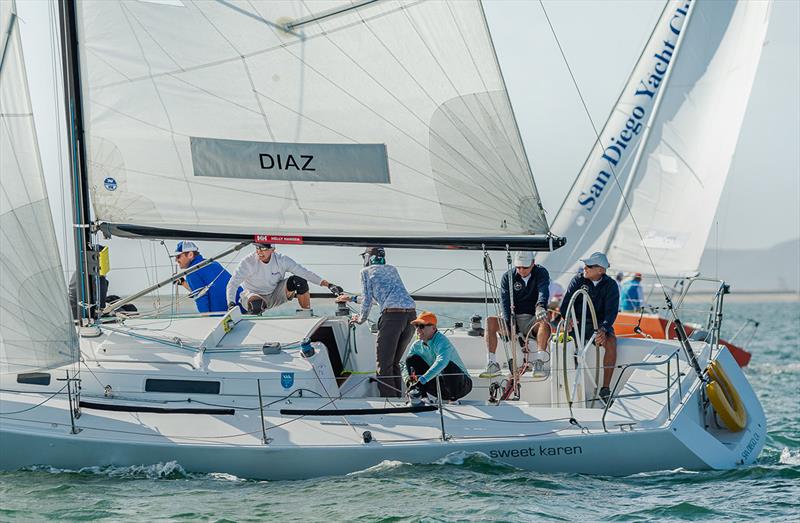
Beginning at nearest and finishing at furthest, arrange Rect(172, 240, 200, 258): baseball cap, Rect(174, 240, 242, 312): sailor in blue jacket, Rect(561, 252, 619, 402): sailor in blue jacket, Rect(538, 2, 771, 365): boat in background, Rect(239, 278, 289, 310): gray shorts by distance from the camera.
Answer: Rect(561, 252, 619, 402): sailor in blue jacket, Rect(239, 278, 289, 310): gray shorts, Rect(172, 240, 200, 258): baseball cap, Rect(174, 240, 242, 312): sailor in blue jacket, Rect(538, 2, 771, 365): boat in background

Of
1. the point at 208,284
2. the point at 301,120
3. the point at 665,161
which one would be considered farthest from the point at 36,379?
the point at 665,161

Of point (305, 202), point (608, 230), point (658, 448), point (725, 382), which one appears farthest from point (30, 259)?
point (608, 230)

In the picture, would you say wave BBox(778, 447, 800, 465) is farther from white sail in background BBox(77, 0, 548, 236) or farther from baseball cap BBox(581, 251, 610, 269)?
white sail in background BBox(77, 0, 548, 236)

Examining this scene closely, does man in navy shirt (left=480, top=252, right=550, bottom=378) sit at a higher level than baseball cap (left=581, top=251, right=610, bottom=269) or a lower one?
lower

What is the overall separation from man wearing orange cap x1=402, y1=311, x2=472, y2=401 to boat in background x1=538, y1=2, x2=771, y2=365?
34.8ft

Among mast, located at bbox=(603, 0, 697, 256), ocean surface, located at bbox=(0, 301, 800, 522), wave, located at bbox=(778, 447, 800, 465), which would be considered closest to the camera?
ocean surface, located at bbox=(0, 301, 800, 522)

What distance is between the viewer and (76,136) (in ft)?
31.8

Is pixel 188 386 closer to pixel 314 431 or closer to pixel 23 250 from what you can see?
pixel 314 431

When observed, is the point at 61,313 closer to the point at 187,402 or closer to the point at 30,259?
the point at 30,259

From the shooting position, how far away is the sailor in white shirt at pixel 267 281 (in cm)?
1079

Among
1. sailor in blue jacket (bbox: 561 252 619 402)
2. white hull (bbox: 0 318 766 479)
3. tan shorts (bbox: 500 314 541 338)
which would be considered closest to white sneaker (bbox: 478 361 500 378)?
tan shorts (bbox: 500 314 541 338)

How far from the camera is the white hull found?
325 inches

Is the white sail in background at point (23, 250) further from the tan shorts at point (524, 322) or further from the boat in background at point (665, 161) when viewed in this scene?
the boat in background at point (665, 161)

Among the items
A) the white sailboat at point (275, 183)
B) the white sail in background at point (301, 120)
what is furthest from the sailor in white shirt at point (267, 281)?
the white sail in background at point (301, 120)
